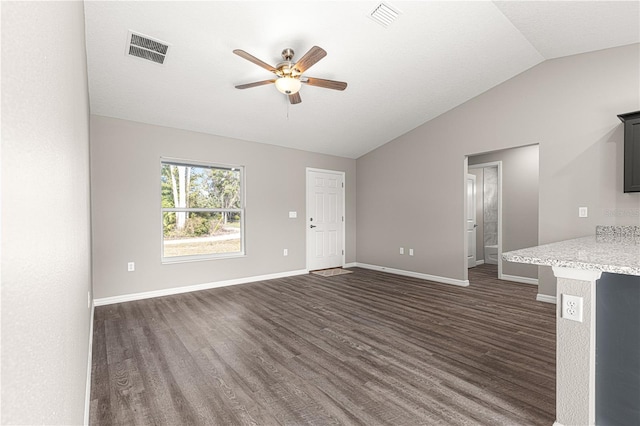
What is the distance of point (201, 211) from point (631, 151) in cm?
537

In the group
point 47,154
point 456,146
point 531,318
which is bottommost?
point 531,318

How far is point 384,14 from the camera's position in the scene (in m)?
2.98

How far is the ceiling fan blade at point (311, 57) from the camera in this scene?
2.59 meters

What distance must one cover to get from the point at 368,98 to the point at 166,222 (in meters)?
3.43

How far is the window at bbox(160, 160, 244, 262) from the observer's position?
4547 millimetres

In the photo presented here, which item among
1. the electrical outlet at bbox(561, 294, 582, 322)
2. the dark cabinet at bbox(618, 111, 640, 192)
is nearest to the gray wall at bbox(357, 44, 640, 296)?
the dark cabinet at bbox(618, 111, 640, 192)

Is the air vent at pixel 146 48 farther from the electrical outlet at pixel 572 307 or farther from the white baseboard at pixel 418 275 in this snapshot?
the white baseboard at pixel 418 275

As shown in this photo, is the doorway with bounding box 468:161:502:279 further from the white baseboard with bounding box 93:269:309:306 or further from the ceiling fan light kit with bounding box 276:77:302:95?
the ceiling fan light kit with bounding box 276:77:302:95

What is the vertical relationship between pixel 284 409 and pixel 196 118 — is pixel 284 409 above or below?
below

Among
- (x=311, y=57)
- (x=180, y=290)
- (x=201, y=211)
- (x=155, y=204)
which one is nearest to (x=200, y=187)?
(x=201, y=211)

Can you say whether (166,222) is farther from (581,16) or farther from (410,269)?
(581,16)

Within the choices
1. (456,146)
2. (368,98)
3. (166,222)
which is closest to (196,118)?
(166,222)

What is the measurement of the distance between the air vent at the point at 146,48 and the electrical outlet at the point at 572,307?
12.1 feet

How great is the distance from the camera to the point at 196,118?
433cm
